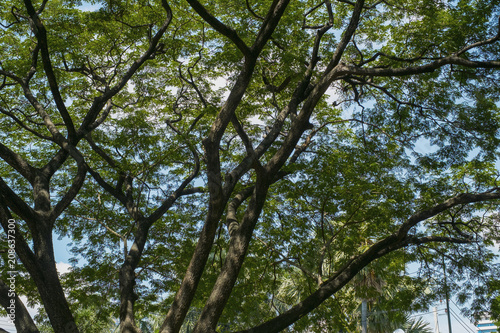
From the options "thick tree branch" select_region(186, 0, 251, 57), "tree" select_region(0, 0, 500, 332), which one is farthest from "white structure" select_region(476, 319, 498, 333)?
"thick tree branch" select_region(186, 0, 251, 57)

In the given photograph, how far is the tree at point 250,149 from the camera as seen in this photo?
6500mm

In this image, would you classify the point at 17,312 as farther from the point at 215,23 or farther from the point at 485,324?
the point at 485,324

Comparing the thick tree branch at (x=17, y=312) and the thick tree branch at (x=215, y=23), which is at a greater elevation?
the thick tree branch at (x=215, y=23)


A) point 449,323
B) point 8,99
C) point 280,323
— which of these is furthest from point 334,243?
point 449,323

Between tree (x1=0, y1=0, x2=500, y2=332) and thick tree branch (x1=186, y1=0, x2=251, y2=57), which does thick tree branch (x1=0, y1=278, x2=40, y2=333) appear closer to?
tree (x1=0, y1=0, x2=500, y2=332)

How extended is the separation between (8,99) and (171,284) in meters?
5.72

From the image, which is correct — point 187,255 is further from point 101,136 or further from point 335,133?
point 335,133

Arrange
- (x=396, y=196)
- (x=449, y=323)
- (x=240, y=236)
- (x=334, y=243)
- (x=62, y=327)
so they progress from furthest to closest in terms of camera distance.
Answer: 1. (x=449, y=323)
2. (x=334, y=243)
3. (x=396, y=196)
4. (x=240, y=236)
5. (x=62, y=327)

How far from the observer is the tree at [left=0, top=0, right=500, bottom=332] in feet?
21.3

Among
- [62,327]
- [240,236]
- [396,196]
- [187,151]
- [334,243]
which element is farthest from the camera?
[187,151]

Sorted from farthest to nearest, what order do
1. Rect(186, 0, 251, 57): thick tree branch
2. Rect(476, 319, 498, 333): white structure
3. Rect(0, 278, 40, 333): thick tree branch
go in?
Rect(476, 319, 498, 333): white structure, Rect(186, 0, 251, 57): thick tree branch, Rect(0, 278, 40, 333): thick tree branch

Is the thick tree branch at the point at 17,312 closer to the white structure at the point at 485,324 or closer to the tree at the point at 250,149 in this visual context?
the tree at the point at 250,149

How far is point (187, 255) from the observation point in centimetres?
948

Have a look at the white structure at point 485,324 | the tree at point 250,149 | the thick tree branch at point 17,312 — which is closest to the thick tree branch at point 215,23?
the tree at point 250,149
